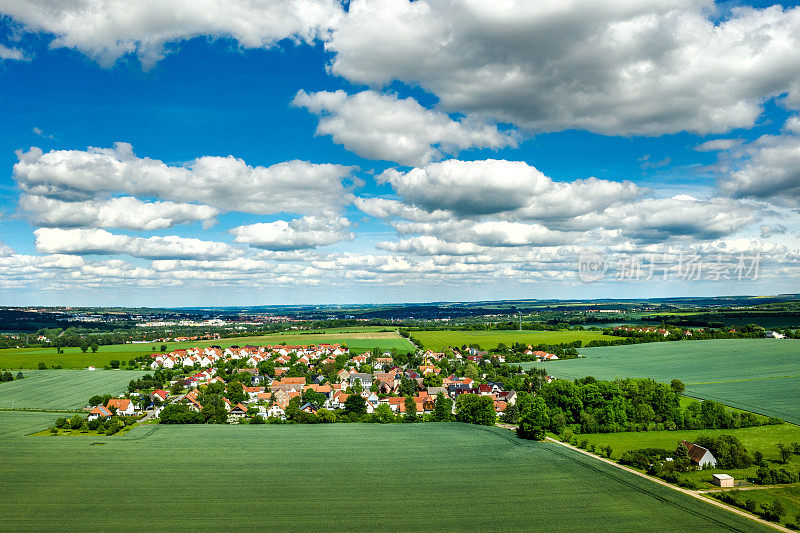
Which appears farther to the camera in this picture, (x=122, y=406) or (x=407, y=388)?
(x=407, y=388)

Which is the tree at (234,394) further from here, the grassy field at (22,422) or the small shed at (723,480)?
Result: the small shed at (723,480)

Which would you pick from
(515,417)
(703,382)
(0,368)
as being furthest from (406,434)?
(0,368)

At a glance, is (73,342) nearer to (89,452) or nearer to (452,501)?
(89,452)

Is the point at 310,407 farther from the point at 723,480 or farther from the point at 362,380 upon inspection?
the point at 723,480

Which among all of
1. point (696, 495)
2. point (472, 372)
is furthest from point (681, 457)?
point (472, 372)

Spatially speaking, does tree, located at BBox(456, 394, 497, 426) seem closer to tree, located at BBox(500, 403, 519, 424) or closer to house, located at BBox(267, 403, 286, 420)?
tree, located at BBox(500, 403, 519, 424)

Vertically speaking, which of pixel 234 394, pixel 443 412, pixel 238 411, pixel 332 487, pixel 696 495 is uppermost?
pixel 332 487

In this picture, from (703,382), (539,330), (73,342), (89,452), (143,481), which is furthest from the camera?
(539,330)
